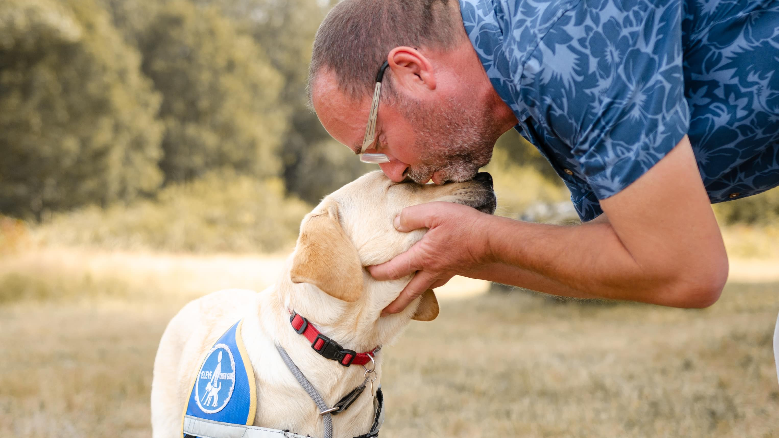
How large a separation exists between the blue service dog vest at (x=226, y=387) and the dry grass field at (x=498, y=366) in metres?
2.16

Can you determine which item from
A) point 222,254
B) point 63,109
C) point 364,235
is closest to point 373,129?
point 364,235

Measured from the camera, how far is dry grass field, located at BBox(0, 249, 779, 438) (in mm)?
4453

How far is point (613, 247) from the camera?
186cm

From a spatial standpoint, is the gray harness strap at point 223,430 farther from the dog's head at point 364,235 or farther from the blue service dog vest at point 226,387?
the dog's head at point 364,235

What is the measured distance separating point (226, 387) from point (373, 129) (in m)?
1.16

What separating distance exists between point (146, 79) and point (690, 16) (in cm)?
2835

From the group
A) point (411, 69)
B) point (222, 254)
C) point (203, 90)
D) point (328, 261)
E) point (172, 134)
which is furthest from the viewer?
point (203, 90)

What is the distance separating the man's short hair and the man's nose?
349 mm

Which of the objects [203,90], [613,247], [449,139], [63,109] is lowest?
[203,90]

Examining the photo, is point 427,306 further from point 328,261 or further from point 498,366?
point 498,366

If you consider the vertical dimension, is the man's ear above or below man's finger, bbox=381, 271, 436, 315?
above

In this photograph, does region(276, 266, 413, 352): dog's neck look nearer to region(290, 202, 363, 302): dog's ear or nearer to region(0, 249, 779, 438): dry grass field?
region(290, 202, 363, 302): dog's ear

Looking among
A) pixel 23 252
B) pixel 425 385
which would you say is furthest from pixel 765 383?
pixel 23 252

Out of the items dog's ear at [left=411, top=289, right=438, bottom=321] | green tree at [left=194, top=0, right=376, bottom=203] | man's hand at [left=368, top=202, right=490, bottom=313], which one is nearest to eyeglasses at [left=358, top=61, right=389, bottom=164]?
man's hand at [left=368, top=202, right=490, bottom=313]
